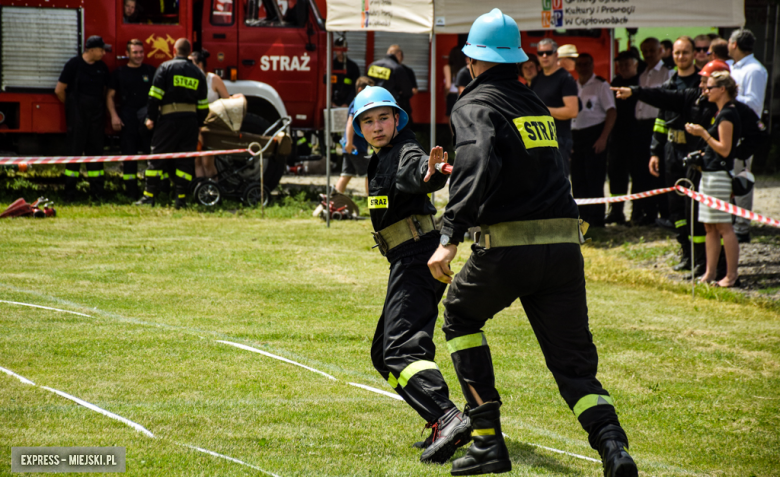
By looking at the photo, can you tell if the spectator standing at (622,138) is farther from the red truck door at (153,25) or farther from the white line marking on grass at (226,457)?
the white line marking on grass at (226,457)

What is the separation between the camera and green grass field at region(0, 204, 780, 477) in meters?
4.09

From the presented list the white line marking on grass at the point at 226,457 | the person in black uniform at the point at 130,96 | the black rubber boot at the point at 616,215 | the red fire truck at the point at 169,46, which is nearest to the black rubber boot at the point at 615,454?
the white line marking on grass at the point at 226,457

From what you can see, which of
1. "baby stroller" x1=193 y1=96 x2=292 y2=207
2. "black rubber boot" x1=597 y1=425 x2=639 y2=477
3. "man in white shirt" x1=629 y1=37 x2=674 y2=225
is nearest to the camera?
"black rubber boot" x1=597 y1=425 x2=639 y2=477

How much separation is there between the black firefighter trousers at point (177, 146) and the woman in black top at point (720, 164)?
6.90m

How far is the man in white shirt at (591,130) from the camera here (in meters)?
11.3

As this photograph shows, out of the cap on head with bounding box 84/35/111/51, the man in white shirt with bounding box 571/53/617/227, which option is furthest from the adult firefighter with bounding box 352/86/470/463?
the cap on head with bounding box 84/35/111/51

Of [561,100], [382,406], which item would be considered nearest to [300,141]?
[561,100]

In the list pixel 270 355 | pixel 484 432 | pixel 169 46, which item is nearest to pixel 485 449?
pixel 484 432

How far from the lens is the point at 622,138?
1173 centimetres

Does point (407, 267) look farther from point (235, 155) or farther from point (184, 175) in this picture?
point (235, 155)

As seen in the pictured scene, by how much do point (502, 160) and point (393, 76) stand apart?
995 cm

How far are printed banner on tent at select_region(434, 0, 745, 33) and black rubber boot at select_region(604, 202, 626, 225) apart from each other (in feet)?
9.02

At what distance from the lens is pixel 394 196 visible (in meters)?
4.11

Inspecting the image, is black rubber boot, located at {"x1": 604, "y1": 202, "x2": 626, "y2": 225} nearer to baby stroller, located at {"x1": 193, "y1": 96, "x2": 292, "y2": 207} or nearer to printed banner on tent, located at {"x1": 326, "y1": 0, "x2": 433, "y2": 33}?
printed banner on tent, located at {"x1": 326, "y1": 0, "x2": 433, "y2": 33}
